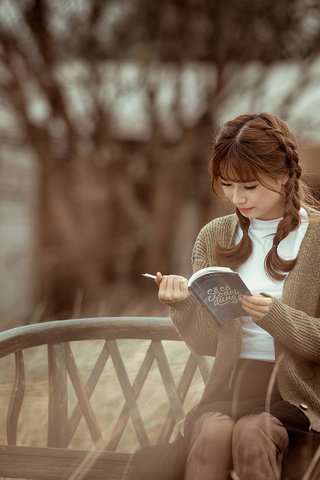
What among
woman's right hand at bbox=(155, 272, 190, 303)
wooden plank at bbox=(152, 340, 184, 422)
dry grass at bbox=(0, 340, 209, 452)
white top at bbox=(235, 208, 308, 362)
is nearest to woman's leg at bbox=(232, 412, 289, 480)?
white top at bbox=(235, 208, 308, 362)

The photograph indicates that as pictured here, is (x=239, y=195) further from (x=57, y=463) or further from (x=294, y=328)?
(x=57, y=463)

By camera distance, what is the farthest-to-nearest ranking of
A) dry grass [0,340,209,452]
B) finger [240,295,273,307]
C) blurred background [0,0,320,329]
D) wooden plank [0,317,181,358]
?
blurred background [0,0,320,329] < dry grass [0,340,209,452] < wooden plank [0,317,181,358] < finger [240,295,273,307]

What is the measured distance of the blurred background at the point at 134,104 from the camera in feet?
22.7

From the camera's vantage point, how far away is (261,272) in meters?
2.37

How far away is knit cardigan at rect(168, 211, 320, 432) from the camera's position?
215cm

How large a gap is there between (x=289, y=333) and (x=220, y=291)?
0.22 metres

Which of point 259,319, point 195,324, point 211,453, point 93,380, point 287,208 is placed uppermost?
point 287,208

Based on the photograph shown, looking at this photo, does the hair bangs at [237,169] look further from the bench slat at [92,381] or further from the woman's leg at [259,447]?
the bench slat at [92,381]

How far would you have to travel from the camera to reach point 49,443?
8.98 feet

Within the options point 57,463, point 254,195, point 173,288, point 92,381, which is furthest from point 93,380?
point 254,195

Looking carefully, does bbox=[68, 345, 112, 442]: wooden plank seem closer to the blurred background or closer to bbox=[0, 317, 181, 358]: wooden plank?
bbox=[0, 317, 181, 358]: wooden plank

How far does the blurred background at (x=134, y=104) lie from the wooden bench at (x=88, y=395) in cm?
279

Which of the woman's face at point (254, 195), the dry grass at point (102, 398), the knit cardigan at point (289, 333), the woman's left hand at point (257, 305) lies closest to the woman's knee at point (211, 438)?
the knit cardigan at point (289, 333)

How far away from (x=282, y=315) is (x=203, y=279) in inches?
9.3
